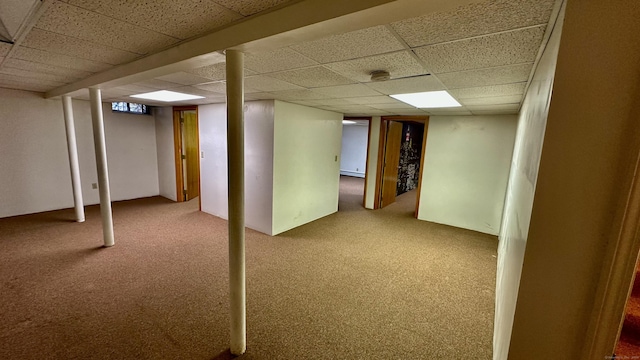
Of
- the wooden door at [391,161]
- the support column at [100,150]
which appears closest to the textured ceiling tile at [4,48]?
the support column at [100,150]

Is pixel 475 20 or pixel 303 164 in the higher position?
pixel 475 20

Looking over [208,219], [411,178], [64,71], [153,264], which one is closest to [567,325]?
[153,264]

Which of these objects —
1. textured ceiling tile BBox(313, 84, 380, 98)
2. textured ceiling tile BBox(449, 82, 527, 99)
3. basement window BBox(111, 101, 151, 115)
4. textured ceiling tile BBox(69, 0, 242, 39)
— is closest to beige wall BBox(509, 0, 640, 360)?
textured ceiling tile BBox(69, 0, 242, 39)

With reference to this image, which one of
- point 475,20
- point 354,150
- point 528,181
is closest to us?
point 475,20

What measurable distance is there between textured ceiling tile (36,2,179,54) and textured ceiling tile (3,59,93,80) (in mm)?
1287

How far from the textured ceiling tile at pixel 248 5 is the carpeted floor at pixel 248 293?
87.1 inches

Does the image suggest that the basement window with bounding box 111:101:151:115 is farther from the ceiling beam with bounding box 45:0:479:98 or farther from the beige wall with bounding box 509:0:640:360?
the beige wall with bounding box 509:0:640:360

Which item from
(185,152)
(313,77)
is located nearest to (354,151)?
(185,152)

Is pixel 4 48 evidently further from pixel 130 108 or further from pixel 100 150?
pixel 130 108

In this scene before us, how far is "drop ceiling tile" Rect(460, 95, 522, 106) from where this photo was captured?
2.76 m

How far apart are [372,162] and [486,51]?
13.7 ft

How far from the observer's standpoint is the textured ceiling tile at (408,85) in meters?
2.16

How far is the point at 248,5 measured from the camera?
124 centimetres

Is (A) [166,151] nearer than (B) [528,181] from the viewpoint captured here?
No
